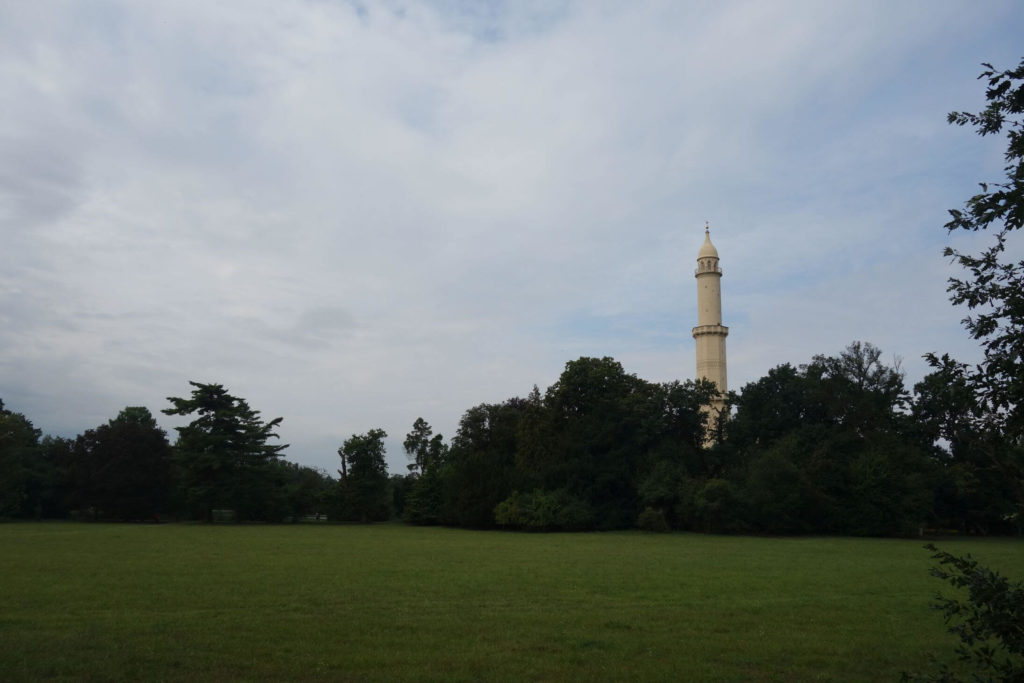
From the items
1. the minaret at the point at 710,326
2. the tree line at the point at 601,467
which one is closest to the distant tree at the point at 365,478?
the tree line at the point at 601,467

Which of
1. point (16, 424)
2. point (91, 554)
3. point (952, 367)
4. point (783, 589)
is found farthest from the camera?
point (16, 424)

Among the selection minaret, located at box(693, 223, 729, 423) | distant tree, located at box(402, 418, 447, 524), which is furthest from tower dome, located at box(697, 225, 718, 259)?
distant tree, located at box(402, 418, 447, 524)

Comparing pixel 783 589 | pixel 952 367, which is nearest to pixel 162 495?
pixel 783 589

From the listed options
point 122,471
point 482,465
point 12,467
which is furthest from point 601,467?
point 12,467

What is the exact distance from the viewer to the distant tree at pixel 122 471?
65812mm

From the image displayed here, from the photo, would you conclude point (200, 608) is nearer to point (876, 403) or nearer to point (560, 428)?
point (560, 428)

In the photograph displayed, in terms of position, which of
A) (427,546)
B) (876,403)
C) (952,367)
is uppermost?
(876,403)

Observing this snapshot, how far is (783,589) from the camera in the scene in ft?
65.3

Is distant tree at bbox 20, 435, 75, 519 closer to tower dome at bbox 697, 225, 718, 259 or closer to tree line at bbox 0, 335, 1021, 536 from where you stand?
tree line at bbox 0, 335, 1021, 536

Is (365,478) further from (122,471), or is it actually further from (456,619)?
(456,619)

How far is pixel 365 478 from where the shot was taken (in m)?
72.4

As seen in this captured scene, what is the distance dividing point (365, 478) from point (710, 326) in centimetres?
3840

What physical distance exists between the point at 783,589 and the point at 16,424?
67210 mm

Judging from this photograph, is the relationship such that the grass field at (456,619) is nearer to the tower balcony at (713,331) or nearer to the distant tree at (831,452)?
the distant tree at (831,452)
